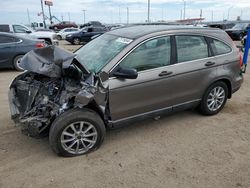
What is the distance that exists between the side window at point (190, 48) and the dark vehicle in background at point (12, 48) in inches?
240

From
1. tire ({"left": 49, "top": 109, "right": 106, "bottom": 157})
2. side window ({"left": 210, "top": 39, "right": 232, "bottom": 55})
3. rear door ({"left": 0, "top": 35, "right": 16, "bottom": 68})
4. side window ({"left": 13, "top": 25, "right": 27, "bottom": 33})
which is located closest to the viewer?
tire ({"left": 49, "top": 109, "right": 106, "bottom": 157})

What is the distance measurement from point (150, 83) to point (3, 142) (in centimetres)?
245

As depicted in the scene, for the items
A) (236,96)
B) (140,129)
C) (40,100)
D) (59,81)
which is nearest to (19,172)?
(40,100)

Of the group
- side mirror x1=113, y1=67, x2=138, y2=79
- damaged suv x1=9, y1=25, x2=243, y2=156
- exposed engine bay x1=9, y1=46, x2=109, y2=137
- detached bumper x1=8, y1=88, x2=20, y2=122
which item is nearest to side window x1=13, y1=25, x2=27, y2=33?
damaged suv x1=9, y1=25, x2=243, y2=156

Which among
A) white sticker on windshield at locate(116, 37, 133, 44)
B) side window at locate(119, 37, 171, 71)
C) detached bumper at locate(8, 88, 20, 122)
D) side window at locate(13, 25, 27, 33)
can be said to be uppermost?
side window at locate(13, 25, 27, 33)

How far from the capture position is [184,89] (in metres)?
3.82

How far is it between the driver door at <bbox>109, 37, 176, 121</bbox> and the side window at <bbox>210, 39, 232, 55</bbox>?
3.31 ft

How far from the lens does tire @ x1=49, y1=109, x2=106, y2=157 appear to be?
116 inches

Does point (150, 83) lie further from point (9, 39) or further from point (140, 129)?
point (9, 39)

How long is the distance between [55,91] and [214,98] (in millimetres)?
2893

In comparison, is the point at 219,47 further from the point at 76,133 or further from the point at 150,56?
the point at 76,133

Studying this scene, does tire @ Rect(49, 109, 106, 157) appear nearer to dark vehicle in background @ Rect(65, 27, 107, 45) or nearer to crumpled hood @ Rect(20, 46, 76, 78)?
crumpled hood @ Rect(20, 46, 76, 78)

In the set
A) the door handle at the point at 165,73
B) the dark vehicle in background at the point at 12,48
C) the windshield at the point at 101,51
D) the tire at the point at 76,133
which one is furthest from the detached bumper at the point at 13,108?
the dark vehicle in background at the point at 12,48

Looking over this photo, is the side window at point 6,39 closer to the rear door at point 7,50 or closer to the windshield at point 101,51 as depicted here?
the rear door at point 7,50
